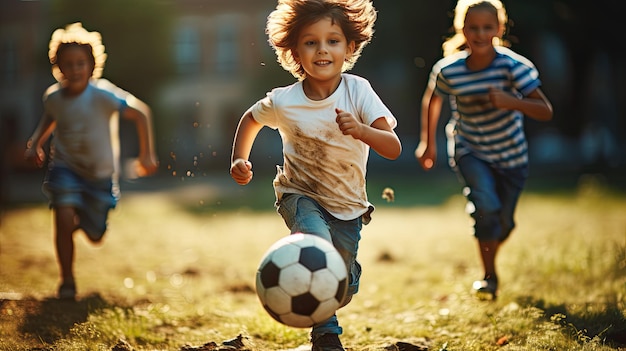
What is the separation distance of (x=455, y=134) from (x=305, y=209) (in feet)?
6.67

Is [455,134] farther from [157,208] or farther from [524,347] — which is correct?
[157,208]

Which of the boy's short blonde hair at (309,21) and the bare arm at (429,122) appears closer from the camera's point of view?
the boy's short blonde hair at (309,21)

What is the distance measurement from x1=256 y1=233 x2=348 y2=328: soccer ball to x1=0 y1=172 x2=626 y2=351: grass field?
55 cm

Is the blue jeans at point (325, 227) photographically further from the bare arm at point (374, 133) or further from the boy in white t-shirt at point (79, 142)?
the boy in white t-shirt at point (79, 142)

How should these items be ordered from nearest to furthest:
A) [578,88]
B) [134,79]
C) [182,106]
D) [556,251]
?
[556,251], [578,88], [134,79], [182,106]

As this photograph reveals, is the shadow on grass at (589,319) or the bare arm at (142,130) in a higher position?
the bare arm at (142,130)

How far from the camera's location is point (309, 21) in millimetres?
3859

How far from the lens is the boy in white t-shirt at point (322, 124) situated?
3.81 metres

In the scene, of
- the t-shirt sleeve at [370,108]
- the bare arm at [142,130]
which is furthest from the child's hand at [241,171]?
the bare arm at [142,130]

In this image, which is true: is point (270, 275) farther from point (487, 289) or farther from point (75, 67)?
point (75, 67)

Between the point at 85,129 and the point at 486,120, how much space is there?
2.78 m

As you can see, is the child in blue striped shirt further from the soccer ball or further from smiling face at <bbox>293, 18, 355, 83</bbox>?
the soccer ball

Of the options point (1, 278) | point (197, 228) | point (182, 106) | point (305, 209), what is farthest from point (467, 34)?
point (182, 106)

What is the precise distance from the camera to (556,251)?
6965 mm
